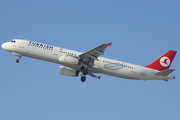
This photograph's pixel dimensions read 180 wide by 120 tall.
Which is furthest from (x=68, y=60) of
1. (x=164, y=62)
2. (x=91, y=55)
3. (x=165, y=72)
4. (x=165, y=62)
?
(x=165, y=62)

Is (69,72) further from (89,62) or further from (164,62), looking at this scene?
(164,62)

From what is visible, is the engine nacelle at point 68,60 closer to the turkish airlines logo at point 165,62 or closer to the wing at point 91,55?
the wing at point 91,55

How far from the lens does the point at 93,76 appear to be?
200 ft

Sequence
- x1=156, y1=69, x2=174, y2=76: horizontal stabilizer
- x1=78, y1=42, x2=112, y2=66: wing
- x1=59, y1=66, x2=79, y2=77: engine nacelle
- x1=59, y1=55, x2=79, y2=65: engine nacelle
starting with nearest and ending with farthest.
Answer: x1=78, y1=42, x2=112, y2=66: wing, x1=59, y1=55, x2=79, y2=65: engine nacelle, x1=156, y1=69, x2=174, y2=76: horizontal stabilizer, x1=59, y1=66, x2=79, y2=77: engine nacelle

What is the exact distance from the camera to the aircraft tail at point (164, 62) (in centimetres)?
5850

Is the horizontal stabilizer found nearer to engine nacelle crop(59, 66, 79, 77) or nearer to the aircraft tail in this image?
the aircraft tail

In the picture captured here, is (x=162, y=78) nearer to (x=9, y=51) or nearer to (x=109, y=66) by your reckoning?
(x=109, y=66)

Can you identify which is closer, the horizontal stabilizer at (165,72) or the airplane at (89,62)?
the horizontal stabilizer at (165,72)

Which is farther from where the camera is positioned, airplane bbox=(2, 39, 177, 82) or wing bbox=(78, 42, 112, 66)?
airplane bbox=(2, 39, 177, 82)

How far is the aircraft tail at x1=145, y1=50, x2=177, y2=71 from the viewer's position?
58500mm

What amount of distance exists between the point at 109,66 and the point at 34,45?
1426 centimetres

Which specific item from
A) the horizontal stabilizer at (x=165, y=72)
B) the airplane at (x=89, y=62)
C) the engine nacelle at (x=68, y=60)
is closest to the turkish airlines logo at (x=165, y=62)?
the airplane at (x=89, y=62)

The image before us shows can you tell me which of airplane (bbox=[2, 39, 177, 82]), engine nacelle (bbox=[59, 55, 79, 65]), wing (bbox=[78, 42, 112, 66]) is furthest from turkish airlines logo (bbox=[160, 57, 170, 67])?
engine nacelle (bbox=[59, 55, 79, 65])

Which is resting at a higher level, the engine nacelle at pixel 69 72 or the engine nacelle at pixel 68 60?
the engine nacelle at pixel 68 60
